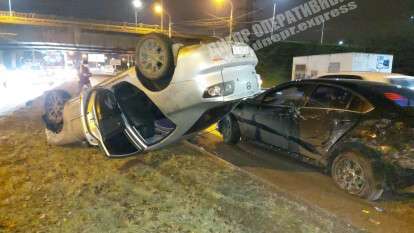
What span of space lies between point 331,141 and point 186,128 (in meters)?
2.06

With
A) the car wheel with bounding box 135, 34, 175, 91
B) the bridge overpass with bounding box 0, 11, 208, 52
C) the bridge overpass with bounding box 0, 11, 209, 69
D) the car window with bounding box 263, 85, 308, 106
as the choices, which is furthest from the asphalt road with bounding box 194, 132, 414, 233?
the bridge overpass with bounding box 0, 11, 208, 52

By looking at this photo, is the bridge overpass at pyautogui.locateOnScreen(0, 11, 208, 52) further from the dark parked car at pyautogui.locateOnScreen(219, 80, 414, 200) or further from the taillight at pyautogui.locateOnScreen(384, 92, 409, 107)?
the taillight at pyautogui.locateOnScreen(384, 92, 409, 107)

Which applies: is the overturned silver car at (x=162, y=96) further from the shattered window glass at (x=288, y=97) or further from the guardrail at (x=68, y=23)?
the guardrail at (x=68, y=23)

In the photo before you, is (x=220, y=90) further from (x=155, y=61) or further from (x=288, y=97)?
(x=288, y=97)

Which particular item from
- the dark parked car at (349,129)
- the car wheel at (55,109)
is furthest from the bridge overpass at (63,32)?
→ the dark parked car at (349,129)

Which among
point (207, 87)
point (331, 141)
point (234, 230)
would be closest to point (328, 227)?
point (234, 230)

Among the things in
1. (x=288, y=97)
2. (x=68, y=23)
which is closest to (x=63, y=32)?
(x=68, y=23)

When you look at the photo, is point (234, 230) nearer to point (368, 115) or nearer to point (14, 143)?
point (368, 115)

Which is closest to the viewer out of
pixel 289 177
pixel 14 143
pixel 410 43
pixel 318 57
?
pixel 289 177

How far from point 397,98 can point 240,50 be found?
7.06ft

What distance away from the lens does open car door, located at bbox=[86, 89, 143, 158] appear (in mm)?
4742

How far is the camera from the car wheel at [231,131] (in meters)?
6.60

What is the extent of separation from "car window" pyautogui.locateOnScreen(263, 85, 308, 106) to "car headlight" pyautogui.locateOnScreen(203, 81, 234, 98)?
1.57 m

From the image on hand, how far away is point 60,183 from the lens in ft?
14.6
